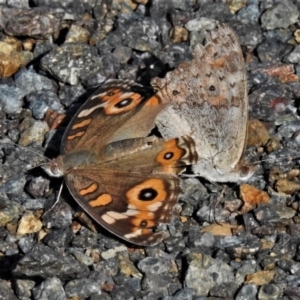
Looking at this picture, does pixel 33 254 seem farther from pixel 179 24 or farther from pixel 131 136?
pixel 179 24

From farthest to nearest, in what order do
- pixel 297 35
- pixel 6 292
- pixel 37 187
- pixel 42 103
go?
pixel 297 35, pixel 42 103, pixel 37 187, pixel 6 292

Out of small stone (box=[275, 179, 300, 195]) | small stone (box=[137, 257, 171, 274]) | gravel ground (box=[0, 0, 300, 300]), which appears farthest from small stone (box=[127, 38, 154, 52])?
small stone (box=[137, 257, 171, 274])

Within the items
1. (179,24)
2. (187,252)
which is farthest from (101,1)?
(187,252)

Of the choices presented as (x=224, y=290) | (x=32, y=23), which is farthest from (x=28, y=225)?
(x=32, y=23)

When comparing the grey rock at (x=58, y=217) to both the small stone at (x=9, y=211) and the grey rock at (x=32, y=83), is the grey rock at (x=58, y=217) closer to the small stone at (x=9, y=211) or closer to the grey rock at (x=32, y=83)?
the small stone at (x=9, y=211)

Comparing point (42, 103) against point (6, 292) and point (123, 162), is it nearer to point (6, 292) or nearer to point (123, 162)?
point (123, 162)

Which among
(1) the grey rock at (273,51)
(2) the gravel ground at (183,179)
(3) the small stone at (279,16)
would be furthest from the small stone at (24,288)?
(3) the small stone at (279,16)
